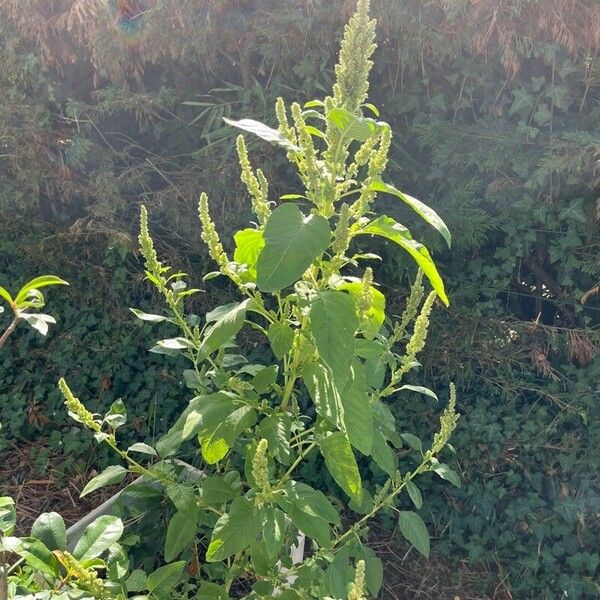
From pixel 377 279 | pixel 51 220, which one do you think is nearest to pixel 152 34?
pixel 51 220

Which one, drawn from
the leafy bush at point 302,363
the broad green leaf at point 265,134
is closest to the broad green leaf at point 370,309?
the leafy bush at point 302,363

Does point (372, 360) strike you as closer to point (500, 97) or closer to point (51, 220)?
point (500, 97)

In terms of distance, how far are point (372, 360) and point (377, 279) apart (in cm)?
115

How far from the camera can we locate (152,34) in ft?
10.4

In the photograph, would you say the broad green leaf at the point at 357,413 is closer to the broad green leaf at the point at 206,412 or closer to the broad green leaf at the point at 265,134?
the broad green leaf at the point at 206,412

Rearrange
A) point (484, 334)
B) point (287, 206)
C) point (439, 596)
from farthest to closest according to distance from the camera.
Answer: point (484, 334) < point (439, 596) < point (287, 206)

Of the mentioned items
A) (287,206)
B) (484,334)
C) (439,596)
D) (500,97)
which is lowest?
(439,596)

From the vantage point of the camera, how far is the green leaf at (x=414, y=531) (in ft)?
6.95

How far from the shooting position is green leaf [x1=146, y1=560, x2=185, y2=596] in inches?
70.8

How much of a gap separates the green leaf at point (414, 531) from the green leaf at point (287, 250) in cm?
108

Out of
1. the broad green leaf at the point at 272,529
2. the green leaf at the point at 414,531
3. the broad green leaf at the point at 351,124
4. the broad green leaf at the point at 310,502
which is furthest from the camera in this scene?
the green leaf at the point at 414,531

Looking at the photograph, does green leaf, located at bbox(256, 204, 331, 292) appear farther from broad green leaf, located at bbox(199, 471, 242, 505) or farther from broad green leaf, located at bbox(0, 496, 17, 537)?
broad green leaf, located at bbox(0, 496, 17, 537)

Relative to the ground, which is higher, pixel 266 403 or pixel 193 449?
pixel 266 403

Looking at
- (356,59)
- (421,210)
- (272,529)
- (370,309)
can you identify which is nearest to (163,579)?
(272,529)
